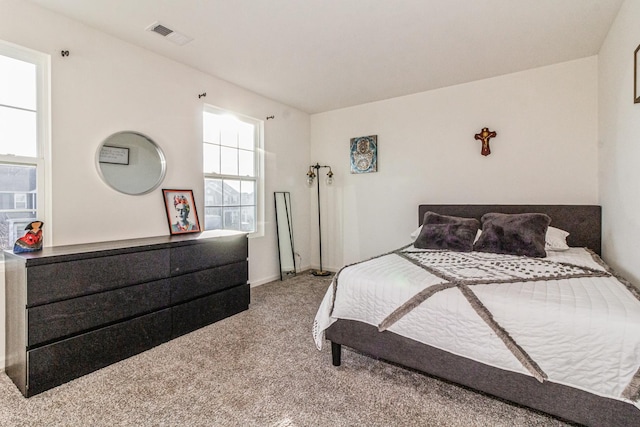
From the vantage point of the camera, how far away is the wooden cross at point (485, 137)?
3578 millimetres

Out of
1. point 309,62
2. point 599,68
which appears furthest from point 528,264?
point 309,62

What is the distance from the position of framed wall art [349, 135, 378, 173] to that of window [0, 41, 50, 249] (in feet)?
11.0

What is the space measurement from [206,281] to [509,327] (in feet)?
7.56

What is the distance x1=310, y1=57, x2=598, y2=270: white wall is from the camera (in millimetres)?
3223

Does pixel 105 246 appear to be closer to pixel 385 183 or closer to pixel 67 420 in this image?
pixel 67 420

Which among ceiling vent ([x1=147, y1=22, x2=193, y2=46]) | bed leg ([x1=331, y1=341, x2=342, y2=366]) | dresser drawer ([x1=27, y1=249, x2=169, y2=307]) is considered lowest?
Result: bed leg ([x1=331, y1=341, x2=342, y2=366])

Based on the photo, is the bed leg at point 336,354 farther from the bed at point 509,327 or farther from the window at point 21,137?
the window at point 21,137

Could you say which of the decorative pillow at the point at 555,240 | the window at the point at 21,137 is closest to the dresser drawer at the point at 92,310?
the window at the point at 21,137

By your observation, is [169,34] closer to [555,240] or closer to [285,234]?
[285,234]

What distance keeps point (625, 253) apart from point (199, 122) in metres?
3.87

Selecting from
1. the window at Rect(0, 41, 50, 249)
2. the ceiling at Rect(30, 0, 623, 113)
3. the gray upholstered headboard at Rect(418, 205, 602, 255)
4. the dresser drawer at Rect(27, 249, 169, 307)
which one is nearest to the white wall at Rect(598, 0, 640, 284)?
the gray upholstered headboard at Rect(418, 205, 602, 255)

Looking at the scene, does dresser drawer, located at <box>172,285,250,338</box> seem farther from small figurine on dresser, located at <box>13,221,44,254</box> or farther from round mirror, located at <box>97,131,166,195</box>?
round mirror, located at <box>97,131,166,195</box>

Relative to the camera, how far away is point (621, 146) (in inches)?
93.5

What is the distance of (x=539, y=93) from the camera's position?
3342 mm
